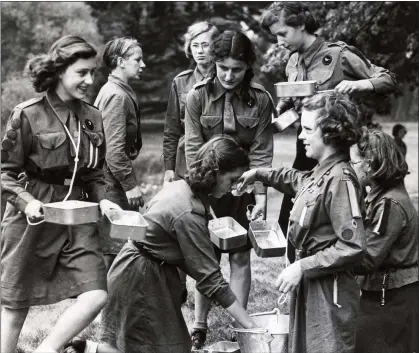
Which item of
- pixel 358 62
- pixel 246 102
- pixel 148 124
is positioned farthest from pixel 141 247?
pixel 148 124

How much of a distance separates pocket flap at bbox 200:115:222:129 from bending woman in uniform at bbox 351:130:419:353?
46.8 inches

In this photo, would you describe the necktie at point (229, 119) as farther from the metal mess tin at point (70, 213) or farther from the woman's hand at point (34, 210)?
the woman's hand at point (34, 210)

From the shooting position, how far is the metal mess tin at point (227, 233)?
16.9 ft

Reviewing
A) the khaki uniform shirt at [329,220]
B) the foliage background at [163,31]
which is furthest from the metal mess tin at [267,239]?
the foliage background at [163,31]

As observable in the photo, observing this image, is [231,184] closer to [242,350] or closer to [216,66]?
[242,350]

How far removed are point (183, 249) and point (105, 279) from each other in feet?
1.56

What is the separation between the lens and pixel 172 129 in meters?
6.75

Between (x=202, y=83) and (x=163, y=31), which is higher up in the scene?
(x=202, y=83)

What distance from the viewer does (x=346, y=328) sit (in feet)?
14.5

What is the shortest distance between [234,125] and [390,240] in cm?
149

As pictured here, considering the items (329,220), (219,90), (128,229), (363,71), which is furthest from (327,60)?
(128,229)

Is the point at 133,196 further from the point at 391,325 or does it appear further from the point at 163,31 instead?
the point at 163,31

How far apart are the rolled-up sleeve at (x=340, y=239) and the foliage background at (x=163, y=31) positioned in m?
5.75

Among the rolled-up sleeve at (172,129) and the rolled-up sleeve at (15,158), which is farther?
the rolled-up sleeve at (172,129)
